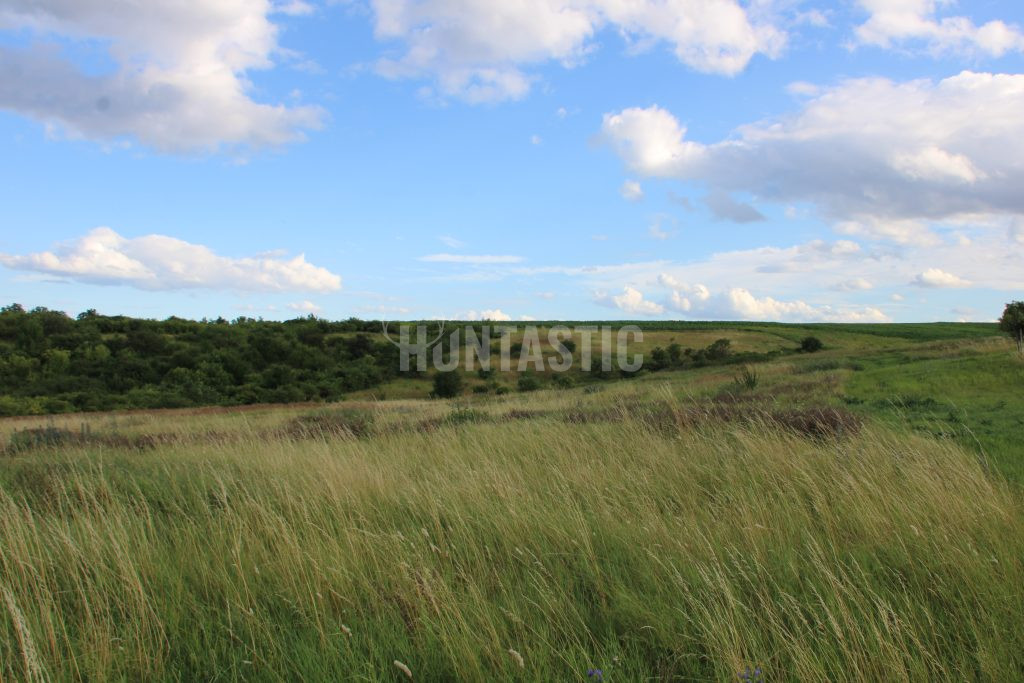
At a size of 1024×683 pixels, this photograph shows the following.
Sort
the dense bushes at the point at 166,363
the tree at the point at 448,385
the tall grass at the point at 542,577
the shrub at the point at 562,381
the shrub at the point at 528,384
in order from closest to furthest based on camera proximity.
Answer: the tall grass at the point at 542,577, the dense bushes at the point at 166,363, the shrub at the point at 562,381, the shrub at the point at 528,384, the tree at the point at 448,385

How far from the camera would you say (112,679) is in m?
2.97

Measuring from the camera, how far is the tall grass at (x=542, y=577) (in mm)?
2975

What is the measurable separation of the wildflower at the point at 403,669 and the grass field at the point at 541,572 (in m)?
0.06

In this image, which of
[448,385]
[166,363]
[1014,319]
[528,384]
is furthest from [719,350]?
[166,363]

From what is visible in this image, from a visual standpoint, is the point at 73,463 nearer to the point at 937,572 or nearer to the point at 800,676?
the point at 800,676

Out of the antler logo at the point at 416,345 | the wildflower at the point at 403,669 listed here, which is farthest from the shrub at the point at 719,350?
the wildflower at the point at 403,669

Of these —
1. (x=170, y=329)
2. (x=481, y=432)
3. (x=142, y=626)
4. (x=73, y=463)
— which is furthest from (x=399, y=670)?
(x=170, y=329)

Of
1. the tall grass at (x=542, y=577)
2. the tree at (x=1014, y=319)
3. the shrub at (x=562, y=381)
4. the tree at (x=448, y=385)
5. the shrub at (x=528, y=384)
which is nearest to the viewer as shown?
the tall grass at (x=542, y=577)

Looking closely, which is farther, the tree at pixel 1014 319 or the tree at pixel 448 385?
the tree at pixel 448 385

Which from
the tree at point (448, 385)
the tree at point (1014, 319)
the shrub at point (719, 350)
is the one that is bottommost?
the tree at point (448, 385)

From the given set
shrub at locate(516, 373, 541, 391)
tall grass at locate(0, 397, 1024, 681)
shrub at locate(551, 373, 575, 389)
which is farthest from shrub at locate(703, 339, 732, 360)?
tall grass at locate(0, 397, 1024, 681)

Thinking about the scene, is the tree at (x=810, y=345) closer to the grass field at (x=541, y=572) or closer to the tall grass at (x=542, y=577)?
the grass field at (x=541, y=572)

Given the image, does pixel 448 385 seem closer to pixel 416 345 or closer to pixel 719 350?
pixel 416 345

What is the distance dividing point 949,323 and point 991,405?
128 metres
